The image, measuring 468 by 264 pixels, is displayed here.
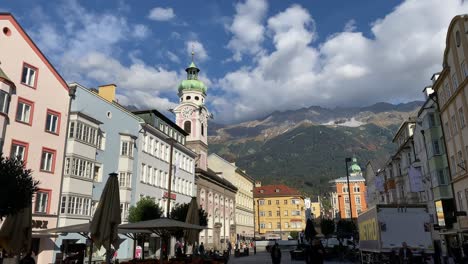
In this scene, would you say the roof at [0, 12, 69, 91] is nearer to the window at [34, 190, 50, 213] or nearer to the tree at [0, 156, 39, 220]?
the window at [34, 190, 50, 213]

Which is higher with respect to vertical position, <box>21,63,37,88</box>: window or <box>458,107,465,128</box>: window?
<box>21,63,37,88</box>: window

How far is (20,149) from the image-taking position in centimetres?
2788

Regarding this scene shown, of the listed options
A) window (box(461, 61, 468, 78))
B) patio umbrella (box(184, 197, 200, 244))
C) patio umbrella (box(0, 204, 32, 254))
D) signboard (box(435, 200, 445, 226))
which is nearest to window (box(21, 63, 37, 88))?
patio umbrella (box(184, 197, 200, 244))

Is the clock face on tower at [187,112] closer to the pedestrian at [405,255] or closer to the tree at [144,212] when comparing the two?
the tree at [144,212]

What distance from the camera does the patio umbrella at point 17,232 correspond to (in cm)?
1496

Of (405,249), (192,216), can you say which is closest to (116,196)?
(192,216)

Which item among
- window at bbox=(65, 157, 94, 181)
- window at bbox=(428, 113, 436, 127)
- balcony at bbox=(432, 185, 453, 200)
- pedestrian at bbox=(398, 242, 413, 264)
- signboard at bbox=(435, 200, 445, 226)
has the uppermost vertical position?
window at bbox=(428, 113, 436, 127)

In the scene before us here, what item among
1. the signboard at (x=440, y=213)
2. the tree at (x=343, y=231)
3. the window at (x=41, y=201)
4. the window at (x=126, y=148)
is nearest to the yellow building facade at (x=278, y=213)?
the tree at (x=343, y=231)

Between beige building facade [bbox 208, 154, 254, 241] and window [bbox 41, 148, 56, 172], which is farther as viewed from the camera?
beige building facade [bbox 208, 154, 254, 241]

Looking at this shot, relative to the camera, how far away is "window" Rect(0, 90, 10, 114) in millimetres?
25731

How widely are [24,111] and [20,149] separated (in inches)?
110

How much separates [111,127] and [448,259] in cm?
2936

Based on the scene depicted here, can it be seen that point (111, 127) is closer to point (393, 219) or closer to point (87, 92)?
point (87, 92)

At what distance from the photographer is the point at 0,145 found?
25516mm
